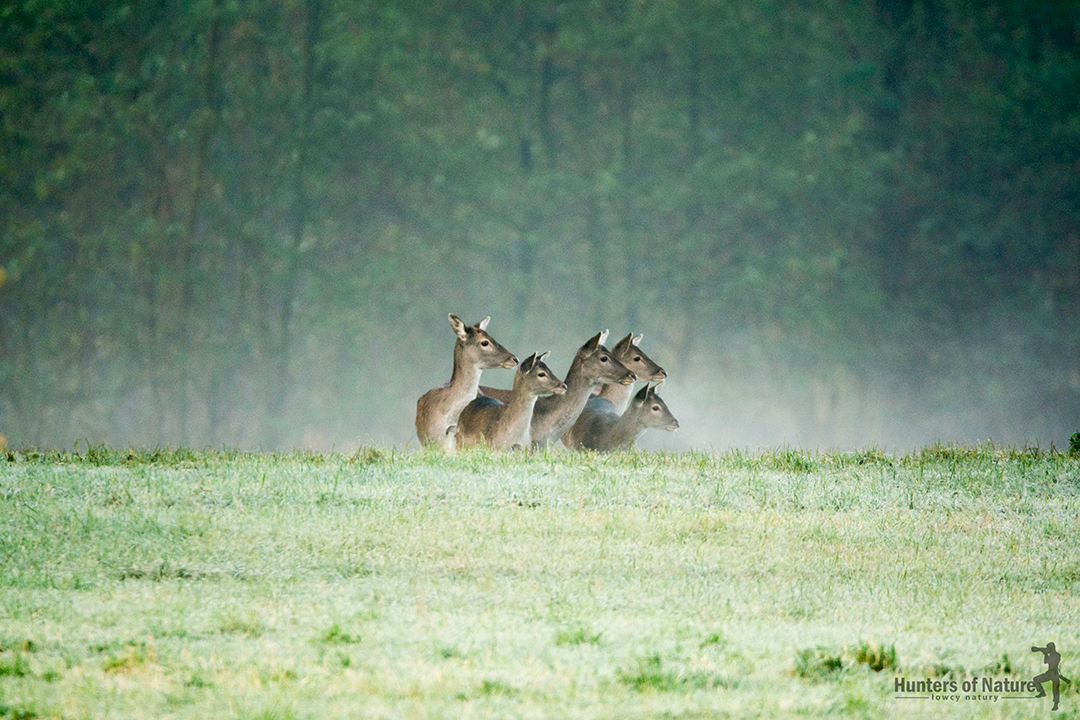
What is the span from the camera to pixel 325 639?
15.9 feet

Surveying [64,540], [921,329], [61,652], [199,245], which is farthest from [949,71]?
[61,652]

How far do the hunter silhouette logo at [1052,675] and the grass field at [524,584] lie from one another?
0.16 ft

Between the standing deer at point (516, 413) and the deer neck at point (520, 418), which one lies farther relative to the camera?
the deer neck at point (520, 418)

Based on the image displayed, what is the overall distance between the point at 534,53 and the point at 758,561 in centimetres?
1069

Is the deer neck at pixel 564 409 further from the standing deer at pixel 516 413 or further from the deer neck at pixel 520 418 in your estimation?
the deer neck at pixel 520 418

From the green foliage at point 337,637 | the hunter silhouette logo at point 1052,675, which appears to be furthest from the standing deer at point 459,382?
the hunter silhouette logo at point 1052,675

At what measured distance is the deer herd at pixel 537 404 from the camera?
968cm

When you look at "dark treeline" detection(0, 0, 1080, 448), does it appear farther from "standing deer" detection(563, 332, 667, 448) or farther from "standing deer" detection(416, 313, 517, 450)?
"standing deer" detection(416, 313, 517, 450)

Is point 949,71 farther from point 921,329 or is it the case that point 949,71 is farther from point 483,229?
point 483,229

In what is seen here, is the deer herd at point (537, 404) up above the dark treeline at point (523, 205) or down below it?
below

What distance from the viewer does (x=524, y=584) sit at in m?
5.77

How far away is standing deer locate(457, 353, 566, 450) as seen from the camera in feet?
31.1

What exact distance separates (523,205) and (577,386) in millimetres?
6376

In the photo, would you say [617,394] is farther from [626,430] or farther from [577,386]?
[577,386]
